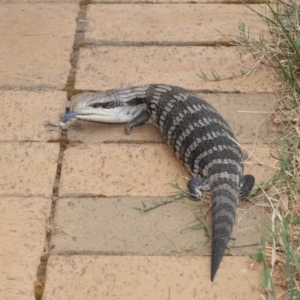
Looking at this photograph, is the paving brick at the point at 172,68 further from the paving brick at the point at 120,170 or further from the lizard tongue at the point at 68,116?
the paving brick at the point at 120,170

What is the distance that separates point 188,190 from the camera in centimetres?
444

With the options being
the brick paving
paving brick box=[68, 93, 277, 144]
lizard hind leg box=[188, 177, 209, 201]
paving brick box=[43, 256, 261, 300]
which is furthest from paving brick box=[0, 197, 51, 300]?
lizard hind leg box=[188, 177, 209, 201]

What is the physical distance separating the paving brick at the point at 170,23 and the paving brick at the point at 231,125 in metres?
0.73

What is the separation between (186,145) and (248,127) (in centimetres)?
51

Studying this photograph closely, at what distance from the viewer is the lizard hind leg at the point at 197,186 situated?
14.4 feet

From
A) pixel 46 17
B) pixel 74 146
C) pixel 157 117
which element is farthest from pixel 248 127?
pixel 46 17

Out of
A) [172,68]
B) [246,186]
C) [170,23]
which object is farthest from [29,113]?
[246,186]

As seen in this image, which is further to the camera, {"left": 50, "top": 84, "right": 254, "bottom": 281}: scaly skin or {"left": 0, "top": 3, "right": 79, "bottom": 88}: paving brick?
{"left": 0, "top": 3, "right": 79, "bottom": 88}: paving brick

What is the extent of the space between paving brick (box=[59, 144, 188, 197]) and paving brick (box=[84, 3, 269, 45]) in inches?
48.1

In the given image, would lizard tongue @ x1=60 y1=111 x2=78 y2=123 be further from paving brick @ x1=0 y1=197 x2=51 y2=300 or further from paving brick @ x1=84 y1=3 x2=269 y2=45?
paving brick @ x1=84 y1=3 x2=269 y2=45

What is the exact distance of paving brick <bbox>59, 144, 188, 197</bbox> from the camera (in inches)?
176

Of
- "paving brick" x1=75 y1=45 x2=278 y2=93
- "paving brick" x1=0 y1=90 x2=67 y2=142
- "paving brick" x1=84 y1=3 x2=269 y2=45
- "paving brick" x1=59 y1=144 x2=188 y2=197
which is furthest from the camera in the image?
"paving brick" x1=84 y1=3 x2=269 y2=45

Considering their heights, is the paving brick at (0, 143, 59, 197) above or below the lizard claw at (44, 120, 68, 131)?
below

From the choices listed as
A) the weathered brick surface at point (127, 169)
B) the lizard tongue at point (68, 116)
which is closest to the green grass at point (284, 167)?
the weathered brick surface at point (127, 169)
